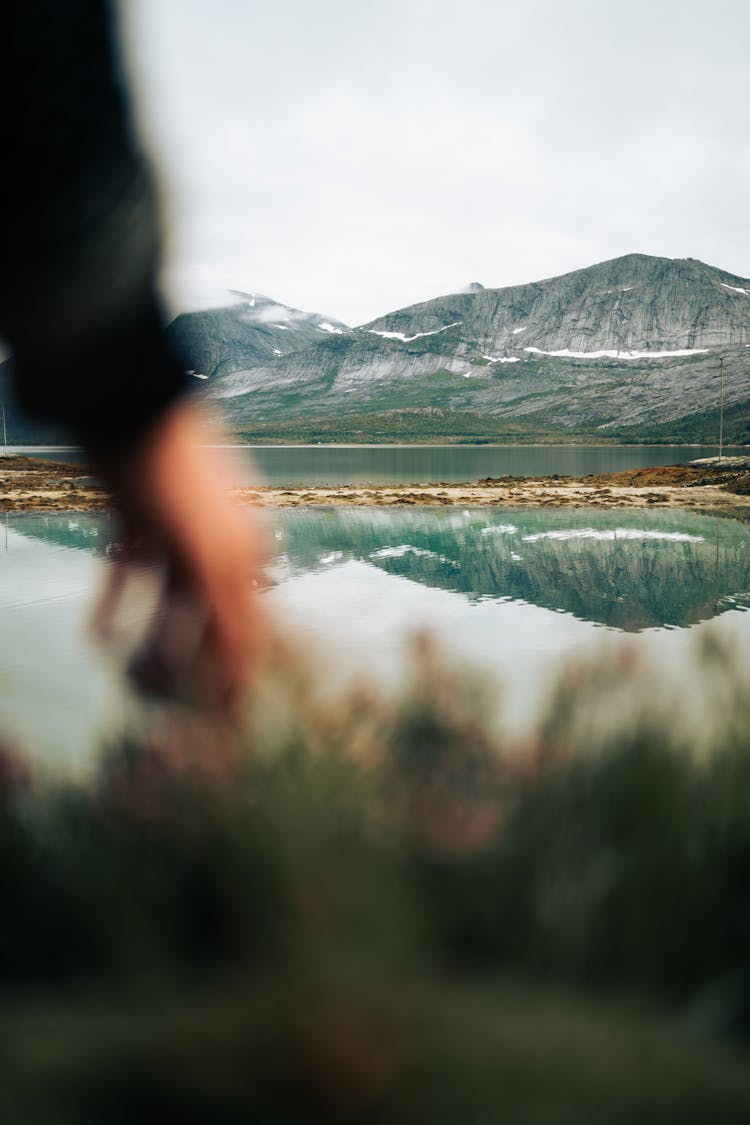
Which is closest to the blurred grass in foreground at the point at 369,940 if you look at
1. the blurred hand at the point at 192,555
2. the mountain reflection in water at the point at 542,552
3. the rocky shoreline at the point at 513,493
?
the blurred hand at the point at 192,555

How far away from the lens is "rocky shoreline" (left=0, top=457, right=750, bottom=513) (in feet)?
73.1

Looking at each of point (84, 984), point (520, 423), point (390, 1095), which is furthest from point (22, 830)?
point (520, 423)

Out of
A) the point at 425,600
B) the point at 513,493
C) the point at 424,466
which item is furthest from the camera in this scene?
the point at 424,466

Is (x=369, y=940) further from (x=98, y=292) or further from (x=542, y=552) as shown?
(x=542, y=552)

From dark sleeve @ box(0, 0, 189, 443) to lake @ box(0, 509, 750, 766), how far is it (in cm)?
33

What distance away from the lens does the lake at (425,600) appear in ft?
12.4

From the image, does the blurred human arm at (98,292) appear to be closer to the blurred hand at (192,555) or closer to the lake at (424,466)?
the blurred hand at (192,555)

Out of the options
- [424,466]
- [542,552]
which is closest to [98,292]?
[542,552]

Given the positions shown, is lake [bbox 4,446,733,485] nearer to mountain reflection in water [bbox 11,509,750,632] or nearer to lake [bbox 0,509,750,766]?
lake [bbox 0,509,750,766]

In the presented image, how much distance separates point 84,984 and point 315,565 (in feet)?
35.1

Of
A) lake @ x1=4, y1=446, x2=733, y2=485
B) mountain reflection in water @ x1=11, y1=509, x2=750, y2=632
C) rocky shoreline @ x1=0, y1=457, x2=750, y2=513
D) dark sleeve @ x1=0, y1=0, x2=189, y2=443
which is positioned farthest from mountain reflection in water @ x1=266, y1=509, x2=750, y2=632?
dark sleeve @ x1=0, y1=0, x2=189, y2=443

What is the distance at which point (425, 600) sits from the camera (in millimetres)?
9070

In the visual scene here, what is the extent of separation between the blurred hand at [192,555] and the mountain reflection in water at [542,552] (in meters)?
3.74

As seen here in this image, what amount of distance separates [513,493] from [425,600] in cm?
1747
